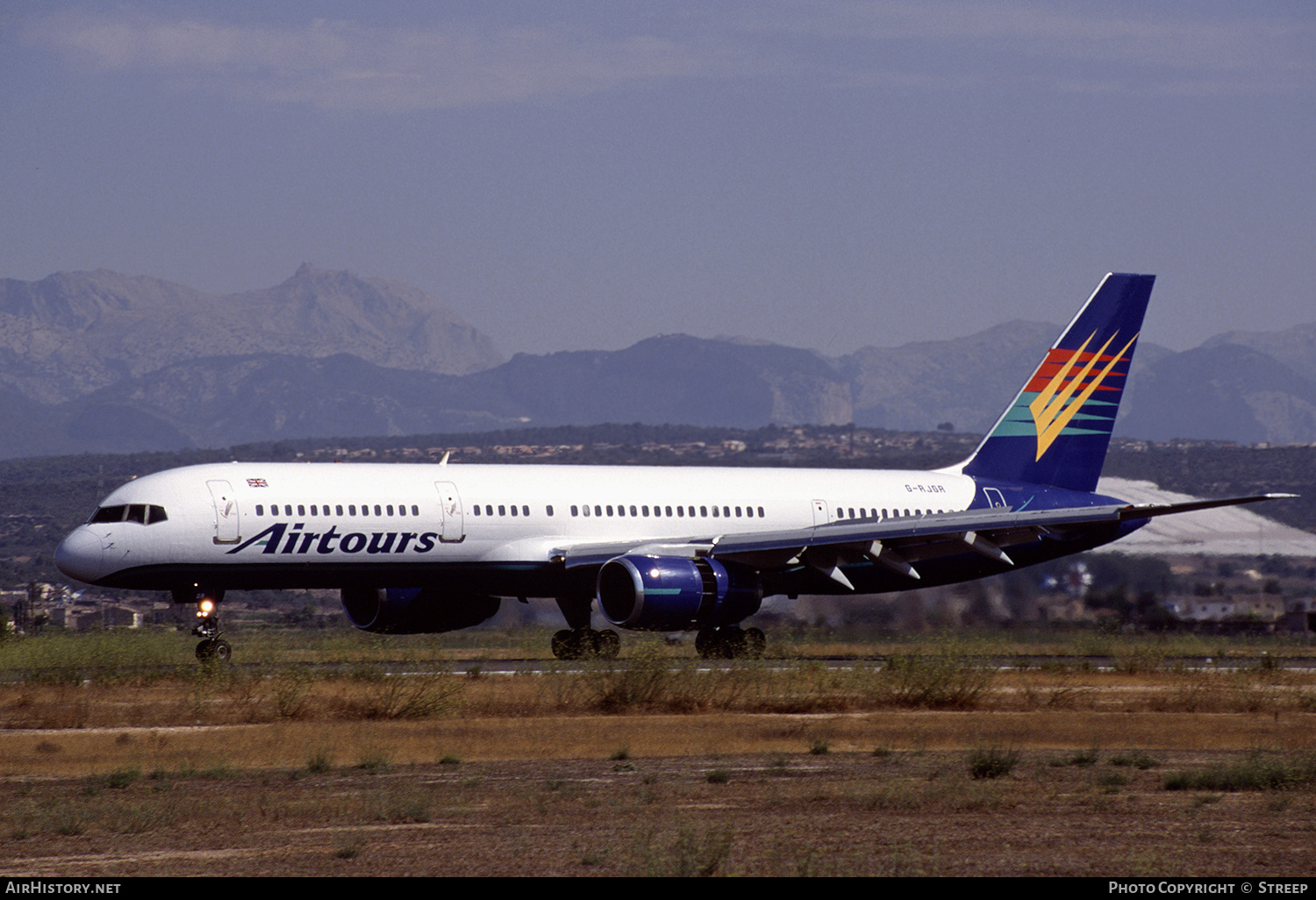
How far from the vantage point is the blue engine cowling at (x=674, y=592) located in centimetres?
3409

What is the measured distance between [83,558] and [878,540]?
1579 centimetres

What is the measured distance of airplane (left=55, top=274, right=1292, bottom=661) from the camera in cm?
3362

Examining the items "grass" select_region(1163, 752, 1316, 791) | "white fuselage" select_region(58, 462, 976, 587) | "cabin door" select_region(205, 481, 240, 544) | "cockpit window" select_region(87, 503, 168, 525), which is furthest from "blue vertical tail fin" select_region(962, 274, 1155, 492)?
"grass" select_region(1163, 752, 1316, 791)

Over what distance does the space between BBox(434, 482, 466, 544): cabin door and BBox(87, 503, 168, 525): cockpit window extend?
18.2 ft

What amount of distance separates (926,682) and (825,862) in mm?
15268

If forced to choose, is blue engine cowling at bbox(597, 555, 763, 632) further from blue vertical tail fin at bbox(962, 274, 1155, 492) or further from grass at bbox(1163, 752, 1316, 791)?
grass at bbox(1163, 752, 1316, 791)

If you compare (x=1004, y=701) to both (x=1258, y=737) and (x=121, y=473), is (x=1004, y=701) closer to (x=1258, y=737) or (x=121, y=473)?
(x=1258, y=737)

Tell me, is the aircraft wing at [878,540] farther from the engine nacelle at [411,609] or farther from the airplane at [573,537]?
the engine nacelle at [411,609]

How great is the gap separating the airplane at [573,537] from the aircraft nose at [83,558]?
46 mm

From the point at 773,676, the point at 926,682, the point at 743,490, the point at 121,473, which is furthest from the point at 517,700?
the point at 121,473

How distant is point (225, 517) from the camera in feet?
110

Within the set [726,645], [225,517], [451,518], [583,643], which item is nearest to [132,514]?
[225,517]

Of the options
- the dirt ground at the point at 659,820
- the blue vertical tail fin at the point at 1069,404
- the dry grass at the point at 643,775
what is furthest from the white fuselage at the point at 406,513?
the dirt ground at the point at 659,820
